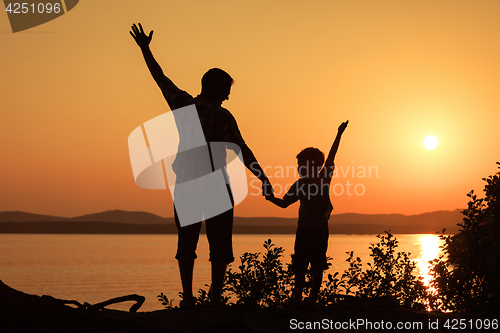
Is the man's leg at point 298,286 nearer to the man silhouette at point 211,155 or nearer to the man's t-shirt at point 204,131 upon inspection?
the man silhouette at point 211,155

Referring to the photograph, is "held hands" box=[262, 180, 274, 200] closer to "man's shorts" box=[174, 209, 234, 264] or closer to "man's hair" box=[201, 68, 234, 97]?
"man's shorts" box=[174, 209, 234, 264]

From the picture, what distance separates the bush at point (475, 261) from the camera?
482 centimetres

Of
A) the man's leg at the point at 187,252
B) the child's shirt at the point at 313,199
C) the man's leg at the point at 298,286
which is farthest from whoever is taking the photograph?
the child's shirt at the point at 313,199

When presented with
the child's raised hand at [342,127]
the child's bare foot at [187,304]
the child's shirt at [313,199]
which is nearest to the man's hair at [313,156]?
the child's shirt at [313,199]

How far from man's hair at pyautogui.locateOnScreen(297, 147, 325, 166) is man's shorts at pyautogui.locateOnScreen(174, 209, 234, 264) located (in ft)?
4.92

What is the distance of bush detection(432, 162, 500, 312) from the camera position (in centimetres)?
482

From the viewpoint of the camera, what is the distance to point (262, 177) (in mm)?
5242

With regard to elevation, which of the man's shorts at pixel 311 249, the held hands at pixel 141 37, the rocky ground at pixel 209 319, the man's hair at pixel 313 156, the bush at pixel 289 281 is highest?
the held hands at pixel 141 37

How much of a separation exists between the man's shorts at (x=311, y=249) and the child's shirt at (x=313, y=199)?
87 millimetres

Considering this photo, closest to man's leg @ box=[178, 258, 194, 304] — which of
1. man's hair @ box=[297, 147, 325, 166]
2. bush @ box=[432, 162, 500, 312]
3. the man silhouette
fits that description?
the man silhouette

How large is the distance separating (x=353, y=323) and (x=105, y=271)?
54877mm

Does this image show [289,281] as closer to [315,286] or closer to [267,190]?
[315,286]

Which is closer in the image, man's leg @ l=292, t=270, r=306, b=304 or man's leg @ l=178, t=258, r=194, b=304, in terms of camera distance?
man's leg @ l=178, t=258, r=194, b=304

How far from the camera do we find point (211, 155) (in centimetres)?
494
